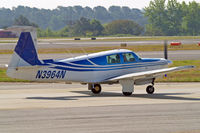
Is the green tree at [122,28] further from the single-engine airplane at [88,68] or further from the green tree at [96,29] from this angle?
the single-engine airplane at [88,68]

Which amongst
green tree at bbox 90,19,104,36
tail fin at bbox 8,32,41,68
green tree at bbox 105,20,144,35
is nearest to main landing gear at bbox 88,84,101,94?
tail fin at bbox 8,32,41,68

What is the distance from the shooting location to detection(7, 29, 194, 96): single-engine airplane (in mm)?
21934

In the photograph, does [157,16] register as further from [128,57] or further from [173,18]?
[128,57]

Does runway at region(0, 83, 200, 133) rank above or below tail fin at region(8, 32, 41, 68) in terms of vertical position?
below

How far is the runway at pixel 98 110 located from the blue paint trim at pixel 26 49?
5.88 ft

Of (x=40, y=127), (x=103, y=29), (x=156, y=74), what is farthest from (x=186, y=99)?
(x=103, y=29)

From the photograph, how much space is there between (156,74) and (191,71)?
14.4 meters

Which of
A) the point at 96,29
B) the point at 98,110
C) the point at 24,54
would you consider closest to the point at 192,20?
the point at 96,29

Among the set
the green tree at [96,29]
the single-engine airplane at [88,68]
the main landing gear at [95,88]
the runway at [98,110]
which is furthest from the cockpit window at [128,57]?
the green tree at [96,29]

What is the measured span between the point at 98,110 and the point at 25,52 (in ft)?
18.1

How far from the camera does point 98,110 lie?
1814cm

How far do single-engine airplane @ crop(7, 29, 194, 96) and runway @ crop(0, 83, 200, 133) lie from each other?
0.79 metres

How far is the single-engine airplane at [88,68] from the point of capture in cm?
2193

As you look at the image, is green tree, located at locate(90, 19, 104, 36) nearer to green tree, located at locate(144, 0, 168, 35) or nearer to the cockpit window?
green tree, located at locate(144, 0, 168, 35)
